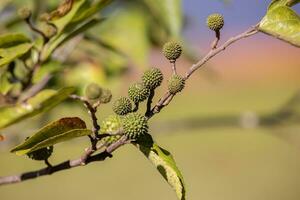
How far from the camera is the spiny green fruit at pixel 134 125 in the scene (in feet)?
3.24

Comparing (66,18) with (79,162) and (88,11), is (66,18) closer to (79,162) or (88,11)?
(88,11)

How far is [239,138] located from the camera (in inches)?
669

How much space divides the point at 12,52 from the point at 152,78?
369 mm

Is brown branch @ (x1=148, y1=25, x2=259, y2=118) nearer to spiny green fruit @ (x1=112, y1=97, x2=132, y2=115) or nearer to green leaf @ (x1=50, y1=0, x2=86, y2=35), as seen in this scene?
spiny green fruit @ (x1=112, y1=97, x2=132, y2=115)

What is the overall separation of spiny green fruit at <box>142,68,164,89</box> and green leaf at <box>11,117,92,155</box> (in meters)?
0.13

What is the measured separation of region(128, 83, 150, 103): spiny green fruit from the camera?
105 cm


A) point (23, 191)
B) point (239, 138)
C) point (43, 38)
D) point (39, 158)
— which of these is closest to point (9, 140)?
point (43, 38)

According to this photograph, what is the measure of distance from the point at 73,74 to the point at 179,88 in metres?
1.36

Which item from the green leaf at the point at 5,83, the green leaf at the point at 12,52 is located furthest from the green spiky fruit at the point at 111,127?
the green leaf at the point at 5,83

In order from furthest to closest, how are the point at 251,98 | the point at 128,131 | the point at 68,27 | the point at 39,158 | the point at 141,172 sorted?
the point at 251,98 < the point at 141,172 < the point at 68,27 < the point at 39,158 < the point at 128,131

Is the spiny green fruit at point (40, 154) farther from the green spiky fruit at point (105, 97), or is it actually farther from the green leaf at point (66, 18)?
the green leaf at point (66, 18)

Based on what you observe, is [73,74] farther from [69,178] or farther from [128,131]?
[69,178]

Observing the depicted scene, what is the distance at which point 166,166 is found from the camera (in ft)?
3.50

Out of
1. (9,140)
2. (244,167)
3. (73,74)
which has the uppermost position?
(73,74)
